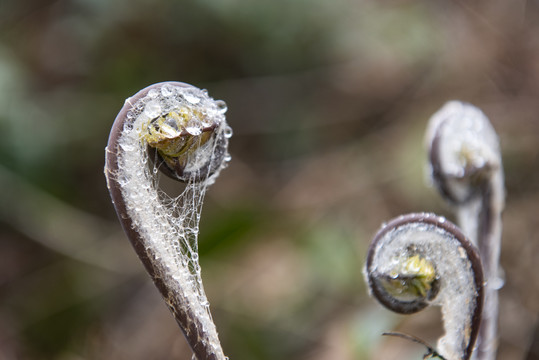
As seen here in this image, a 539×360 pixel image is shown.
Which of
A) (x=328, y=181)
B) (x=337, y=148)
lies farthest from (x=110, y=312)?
(x=337, y=148)

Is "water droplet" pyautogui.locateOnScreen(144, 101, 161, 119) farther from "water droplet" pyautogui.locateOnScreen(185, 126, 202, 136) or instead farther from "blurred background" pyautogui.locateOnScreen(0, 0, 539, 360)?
"blurred background" pyautogui.locateOnScreen(0, 0, 539, 360)

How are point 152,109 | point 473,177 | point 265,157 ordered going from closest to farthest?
point 152,109, point 473,177, point 265,157

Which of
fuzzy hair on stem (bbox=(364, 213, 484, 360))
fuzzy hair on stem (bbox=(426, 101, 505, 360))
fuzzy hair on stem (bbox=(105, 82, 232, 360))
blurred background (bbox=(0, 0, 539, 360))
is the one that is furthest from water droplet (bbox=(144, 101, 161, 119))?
blurred background (bbox=(0, 0, 539, 360))

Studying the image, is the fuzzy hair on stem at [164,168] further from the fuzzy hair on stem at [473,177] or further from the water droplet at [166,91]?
the fuzzy hair on stem at [473,177]

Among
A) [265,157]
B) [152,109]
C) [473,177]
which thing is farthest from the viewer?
[265,157]

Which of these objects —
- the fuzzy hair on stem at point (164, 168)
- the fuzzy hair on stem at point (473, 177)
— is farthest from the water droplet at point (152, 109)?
the fuzzy hair on stem at point (473, 177)

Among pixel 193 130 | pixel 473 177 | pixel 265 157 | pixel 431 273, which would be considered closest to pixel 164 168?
pixel 193 130

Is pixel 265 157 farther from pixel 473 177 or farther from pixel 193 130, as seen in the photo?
pixel 193 130

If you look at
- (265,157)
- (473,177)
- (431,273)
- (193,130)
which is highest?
(265,157)
